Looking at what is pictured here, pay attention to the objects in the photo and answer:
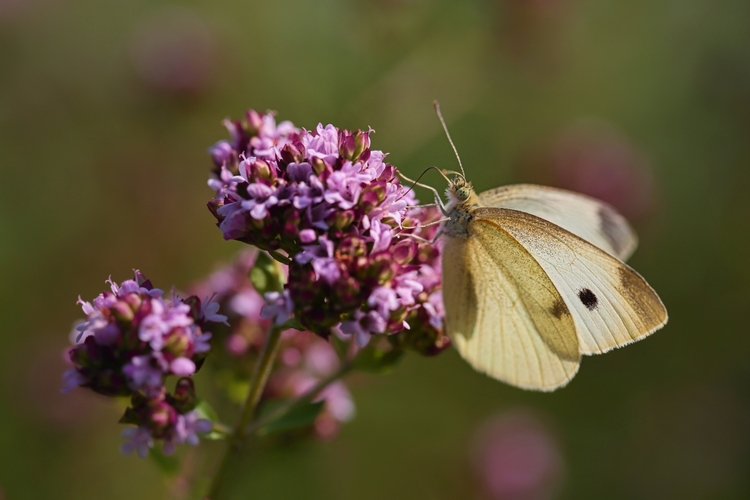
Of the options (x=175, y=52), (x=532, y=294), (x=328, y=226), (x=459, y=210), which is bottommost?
(x=532, y=294)

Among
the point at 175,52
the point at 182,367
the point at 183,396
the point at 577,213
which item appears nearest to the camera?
the point at 182,367

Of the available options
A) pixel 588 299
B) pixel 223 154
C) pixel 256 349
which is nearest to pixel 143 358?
pixel 256 349

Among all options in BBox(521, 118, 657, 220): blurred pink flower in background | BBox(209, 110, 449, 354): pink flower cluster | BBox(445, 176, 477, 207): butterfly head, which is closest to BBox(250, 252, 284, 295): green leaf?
BBox(209, 110, 449, 354): pink flower cluster

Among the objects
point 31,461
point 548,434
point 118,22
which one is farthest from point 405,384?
point 118,22

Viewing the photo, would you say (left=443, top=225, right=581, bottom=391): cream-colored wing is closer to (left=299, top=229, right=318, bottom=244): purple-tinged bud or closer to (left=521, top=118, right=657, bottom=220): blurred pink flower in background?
(left=299, top=229, right=318, bottom=244): purple-tinged bud

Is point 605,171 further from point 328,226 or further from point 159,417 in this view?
Result: point 159,417
